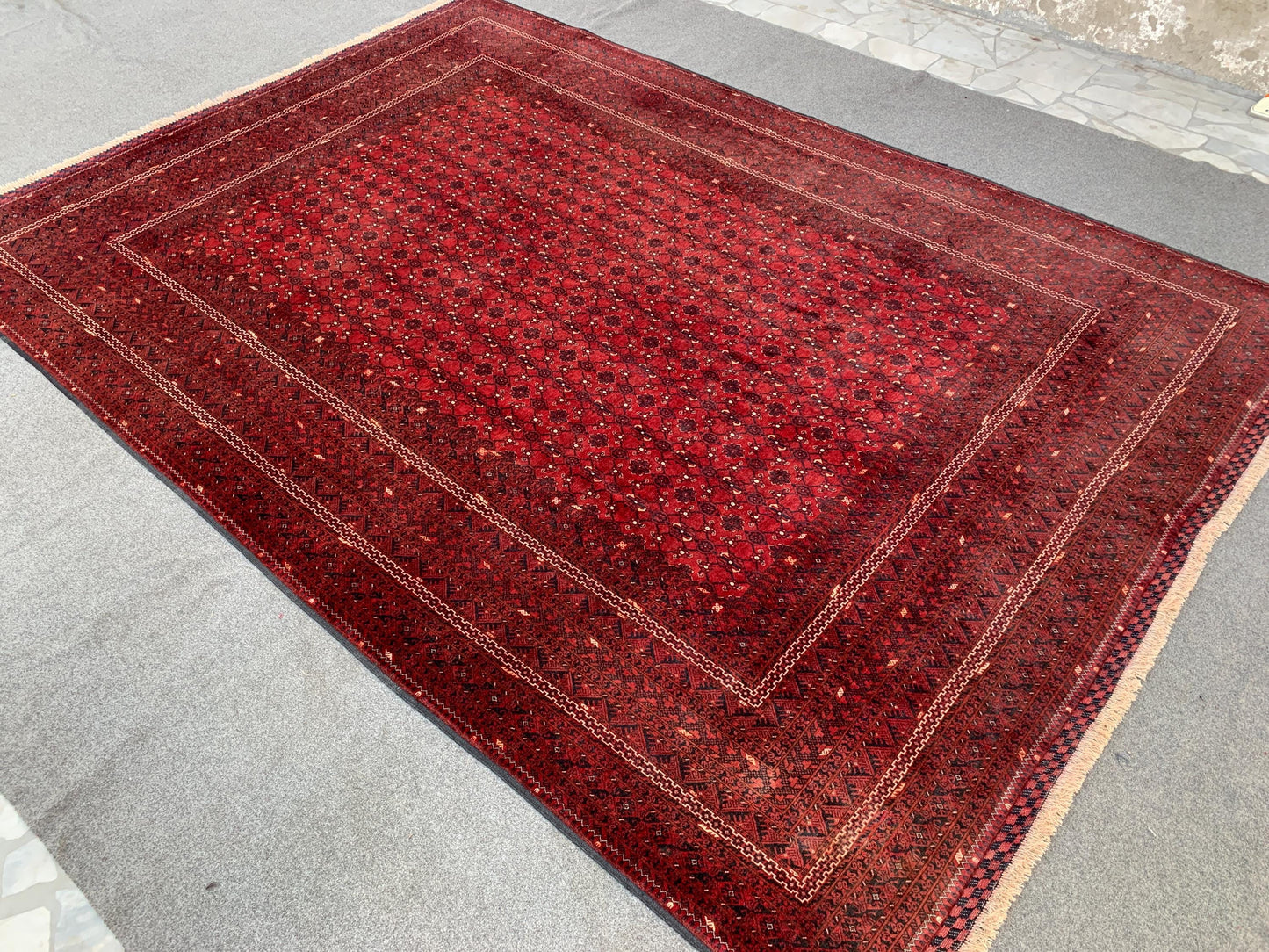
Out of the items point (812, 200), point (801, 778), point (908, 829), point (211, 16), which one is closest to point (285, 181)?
point (211, 16)

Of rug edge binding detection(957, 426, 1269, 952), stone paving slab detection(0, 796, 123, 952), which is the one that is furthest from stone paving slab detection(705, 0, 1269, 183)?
stone paving slab detection(0, 796, 123, 952)

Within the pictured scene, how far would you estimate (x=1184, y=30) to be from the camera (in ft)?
11.6

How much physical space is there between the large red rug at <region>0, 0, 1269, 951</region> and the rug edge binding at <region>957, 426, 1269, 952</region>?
0.07ft

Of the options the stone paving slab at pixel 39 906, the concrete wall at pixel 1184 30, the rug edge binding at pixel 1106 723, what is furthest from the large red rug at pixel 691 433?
→ the concrete wall at pixel 1184 30

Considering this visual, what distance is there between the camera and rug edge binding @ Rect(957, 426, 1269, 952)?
5.09ft

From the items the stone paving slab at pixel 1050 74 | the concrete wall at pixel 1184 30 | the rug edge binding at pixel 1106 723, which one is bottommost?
the rug edge binding at pixel 1106 723

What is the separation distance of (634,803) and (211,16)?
3.69 m

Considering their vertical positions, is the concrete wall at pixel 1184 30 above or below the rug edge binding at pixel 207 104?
above

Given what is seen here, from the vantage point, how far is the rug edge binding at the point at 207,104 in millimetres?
2973

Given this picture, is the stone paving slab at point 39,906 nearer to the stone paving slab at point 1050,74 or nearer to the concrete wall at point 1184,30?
the stone paving slab at point 1050,74

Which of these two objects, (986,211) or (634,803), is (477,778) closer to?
(634,803)

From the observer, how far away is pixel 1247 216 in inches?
113

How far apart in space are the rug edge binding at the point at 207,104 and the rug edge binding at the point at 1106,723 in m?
3.30

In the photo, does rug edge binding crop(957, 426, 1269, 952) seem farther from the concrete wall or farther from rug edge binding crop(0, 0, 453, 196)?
rug edge binding crop(0, 0, 453, 196)
